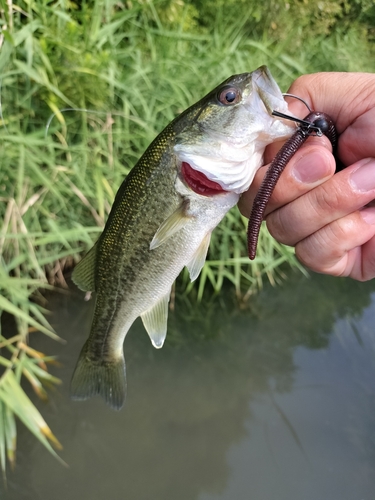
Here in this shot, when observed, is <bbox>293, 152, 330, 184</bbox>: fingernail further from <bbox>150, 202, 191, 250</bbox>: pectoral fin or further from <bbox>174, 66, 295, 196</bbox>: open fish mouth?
<bbox>150, 202, 191, 250</bbox>: pectoral fin

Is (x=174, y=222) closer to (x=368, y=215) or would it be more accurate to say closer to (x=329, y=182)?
(x=329, y=182)

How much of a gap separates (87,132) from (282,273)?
7.07ft

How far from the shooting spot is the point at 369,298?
377 cm

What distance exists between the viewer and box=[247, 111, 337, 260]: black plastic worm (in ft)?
3.72

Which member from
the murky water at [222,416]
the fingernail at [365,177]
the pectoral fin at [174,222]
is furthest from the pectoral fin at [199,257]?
the murky water at [222,416]

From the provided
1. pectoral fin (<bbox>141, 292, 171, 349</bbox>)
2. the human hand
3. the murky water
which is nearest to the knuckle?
the human hand

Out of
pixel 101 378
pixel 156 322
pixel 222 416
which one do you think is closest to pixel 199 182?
pixel 156 322

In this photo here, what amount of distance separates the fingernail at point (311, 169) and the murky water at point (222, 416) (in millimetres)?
1998

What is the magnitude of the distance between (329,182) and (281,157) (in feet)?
0.67

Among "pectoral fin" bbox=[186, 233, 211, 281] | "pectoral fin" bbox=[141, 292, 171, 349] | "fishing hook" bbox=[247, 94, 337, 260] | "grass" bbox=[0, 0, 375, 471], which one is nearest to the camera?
"fishing hook" bbox=[247, 94, 337, 260]

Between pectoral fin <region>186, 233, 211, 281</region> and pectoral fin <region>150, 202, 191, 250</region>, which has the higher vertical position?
pectoral fin <region>150, 202, 191, 250</region>

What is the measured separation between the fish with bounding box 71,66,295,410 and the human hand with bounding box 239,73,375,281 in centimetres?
13

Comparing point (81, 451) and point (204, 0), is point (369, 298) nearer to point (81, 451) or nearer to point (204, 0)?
point (81, 451)

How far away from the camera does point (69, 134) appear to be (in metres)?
2.70
